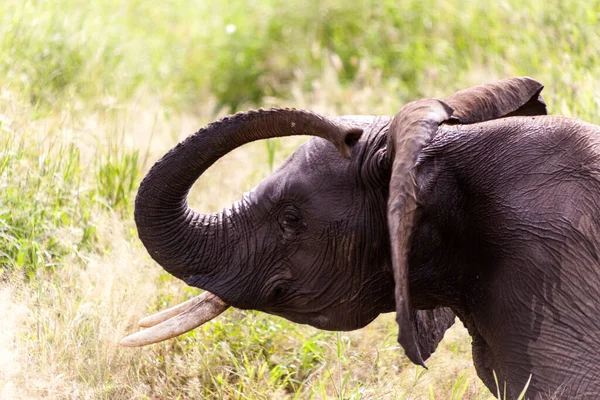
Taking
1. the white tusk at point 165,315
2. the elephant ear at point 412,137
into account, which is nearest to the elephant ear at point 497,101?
the elephant ear at point 412,137

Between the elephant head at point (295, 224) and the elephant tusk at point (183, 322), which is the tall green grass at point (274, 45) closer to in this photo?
the elephant head at point (295, 224)

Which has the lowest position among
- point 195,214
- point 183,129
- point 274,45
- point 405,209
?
point 405,209

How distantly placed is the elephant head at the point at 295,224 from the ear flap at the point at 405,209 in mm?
238

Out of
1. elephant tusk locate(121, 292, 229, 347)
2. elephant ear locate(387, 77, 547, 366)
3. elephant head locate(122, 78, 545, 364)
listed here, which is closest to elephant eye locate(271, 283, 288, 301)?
elephant head locate(122, 78, 545, 364)

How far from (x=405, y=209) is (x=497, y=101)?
0.84 meters

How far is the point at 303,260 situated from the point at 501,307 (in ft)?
2.23

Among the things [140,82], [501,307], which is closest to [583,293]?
[501,307]

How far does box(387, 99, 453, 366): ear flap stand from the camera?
300 cm

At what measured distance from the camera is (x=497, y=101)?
368 cm

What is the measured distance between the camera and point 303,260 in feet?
11.8

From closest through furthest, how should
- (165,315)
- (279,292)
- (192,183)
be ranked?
(192,183), (279,292), (165,315)

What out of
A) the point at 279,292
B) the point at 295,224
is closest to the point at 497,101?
the point at 295,224

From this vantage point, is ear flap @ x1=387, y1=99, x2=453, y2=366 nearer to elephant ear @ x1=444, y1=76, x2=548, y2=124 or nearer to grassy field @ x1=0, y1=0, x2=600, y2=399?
elephant ear @ x1=444, y1=76, x2=548, y2=124

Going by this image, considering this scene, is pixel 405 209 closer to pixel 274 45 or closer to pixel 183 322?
pixel 183 322
